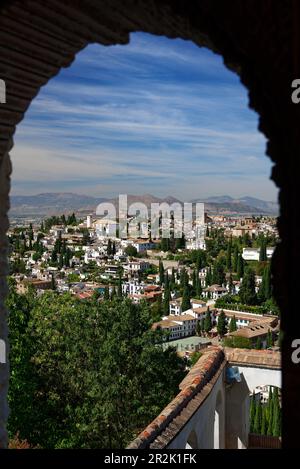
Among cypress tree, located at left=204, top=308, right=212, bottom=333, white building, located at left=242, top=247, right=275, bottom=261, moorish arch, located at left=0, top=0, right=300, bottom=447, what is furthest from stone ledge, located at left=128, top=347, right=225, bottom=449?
white building, located at left=242, top=247, right=275, bottom=261

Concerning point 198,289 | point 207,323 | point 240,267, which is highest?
point 240,267

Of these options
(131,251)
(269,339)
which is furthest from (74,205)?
(269,339)

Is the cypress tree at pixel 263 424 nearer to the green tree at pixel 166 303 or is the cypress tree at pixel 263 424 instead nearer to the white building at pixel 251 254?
the green tree at pixel 166 303

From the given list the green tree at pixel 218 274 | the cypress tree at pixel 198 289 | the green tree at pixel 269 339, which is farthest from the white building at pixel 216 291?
the green tree at pixel 269 339

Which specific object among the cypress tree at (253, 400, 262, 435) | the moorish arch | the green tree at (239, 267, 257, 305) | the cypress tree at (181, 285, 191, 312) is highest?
the moorish arch

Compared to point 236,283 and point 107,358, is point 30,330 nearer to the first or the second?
point 107,358

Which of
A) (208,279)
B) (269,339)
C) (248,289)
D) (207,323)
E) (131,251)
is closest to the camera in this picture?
(269,339)

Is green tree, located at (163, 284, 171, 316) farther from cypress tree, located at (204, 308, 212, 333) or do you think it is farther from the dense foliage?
the dense foliage

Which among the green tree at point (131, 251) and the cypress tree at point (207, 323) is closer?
the cypress tree at point (207, 323)

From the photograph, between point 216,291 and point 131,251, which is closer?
point 216,291

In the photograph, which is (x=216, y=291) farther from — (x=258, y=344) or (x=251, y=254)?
(x=258, y=344)

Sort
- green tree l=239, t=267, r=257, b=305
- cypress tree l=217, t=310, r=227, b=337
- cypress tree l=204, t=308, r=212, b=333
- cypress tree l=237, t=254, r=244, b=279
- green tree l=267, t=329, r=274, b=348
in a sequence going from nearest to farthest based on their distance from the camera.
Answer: green tree l=267, t=329, r=274, b=348 → cypress tree l=217, t=310, r=227, b=337 → cypress tree l=204, t=308, r=212, b=333 → green tree l=239, t=267, r=257, b=305 → cypress tree l=237, t=254, r=244, b=279

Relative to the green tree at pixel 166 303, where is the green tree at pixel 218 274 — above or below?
above

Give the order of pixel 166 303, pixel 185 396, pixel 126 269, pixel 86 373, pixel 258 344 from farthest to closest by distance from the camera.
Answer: pixel 126 269 < pixel 166 303 < pixel 258 344 < pixel 86 373 < pixel 185 396
